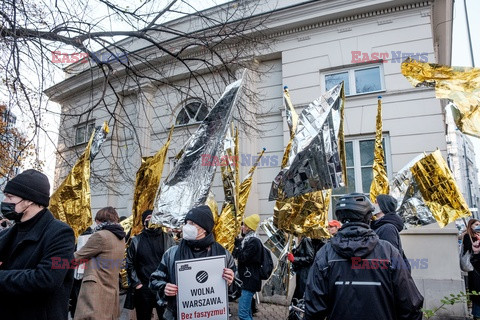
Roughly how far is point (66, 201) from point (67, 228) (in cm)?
266

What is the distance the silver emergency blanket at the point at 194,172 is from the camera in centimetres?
364

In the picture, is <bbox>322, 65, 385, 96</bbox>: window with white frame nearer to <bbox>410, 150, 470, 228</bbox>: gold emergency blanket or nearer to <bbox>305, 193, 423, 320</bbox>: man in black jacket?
<bbox>410, 150, 470, 228</bbox>: gold emergency blanket

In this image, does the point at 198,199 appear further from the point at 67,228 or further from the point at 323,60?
the point at 323,60

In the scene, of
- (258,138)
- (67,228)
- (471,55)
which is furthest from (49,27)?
(471,55)

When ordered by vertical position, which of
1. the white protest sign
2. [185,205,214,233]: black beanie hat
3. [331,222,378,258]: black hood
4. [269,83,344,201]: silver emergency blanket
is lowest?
the white protest sign

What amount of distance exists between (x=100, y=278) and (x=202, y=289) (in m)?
1.41

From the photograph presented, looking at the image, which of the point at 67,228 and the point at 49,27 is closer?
the point at 67,228

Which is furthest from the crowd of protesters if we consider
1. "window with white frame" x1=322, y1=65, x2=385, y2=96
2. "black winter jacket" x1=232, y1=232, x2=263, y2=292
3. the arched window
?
the arched window

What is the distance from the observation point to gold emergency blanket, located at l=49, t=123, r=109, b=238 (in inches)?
177

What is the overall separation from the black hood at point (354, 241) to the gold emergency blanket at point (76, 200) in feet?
11.6

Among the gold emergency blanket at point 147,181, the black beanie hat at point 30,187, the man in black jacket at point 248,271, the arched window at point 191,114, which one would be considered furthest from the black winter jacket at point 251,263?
the arched window at point 191,114

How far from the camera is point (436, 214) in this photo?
187 inches

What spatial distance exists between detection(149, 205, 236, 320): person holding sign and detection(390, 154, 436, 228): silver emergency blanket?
11.0ft

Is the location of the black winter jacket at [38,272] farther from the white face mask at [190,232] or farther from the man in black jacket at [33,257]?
the white face mask at [190,232]
